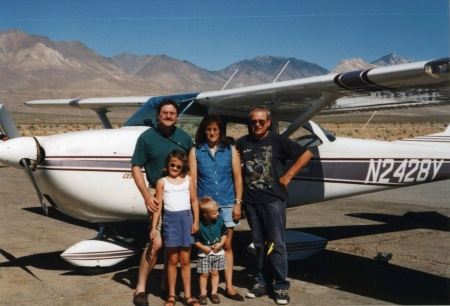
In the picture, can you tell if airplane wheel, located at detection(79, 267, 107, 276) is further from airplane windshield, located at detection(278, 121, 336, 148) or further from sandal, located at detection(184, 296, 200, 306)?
airplane windshield, located at detection(278, 121, 336, 148)

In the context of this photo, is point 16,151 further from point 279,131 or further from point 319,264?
point 319,264

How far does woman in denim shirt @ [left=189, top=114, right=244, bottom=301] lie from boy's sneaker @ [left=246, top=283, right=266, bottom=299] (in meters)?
0.09

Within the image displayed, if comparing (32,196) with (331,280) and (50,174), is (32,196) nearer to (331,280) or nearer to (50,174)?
(50,174)

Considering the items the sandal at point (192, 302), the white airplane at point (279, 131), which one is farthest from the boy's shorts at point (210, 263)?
the white airplane at point (279, 131)

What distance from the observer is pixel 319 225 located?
27.9ft

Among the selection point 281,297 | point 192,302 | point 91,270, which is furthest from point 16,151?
point 281,297

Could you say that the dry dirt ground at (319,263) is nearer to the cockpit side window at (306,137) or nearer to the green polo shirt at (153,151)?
the green polo shirt at (153,151)

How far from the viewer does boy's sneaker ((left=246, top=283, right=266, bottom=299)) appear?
15.4 ft

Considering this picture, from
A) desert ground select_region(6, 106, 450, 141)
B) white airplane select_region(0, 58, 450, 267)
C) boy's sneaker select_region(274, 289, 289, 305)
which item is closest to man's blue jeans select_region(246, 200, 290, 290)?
boy's sneaker select_region(274, 289, 289, 305)

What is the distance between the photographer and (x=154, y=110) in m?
5.96

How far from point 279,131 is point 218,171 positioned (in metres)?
2.21

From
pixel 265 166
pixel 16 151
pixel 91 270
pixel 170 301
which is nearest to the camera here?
pixel 170 301

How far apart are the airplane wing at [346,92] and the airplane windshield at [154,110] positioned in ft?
0.30

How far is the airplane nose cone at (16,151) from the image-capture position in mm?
5004
